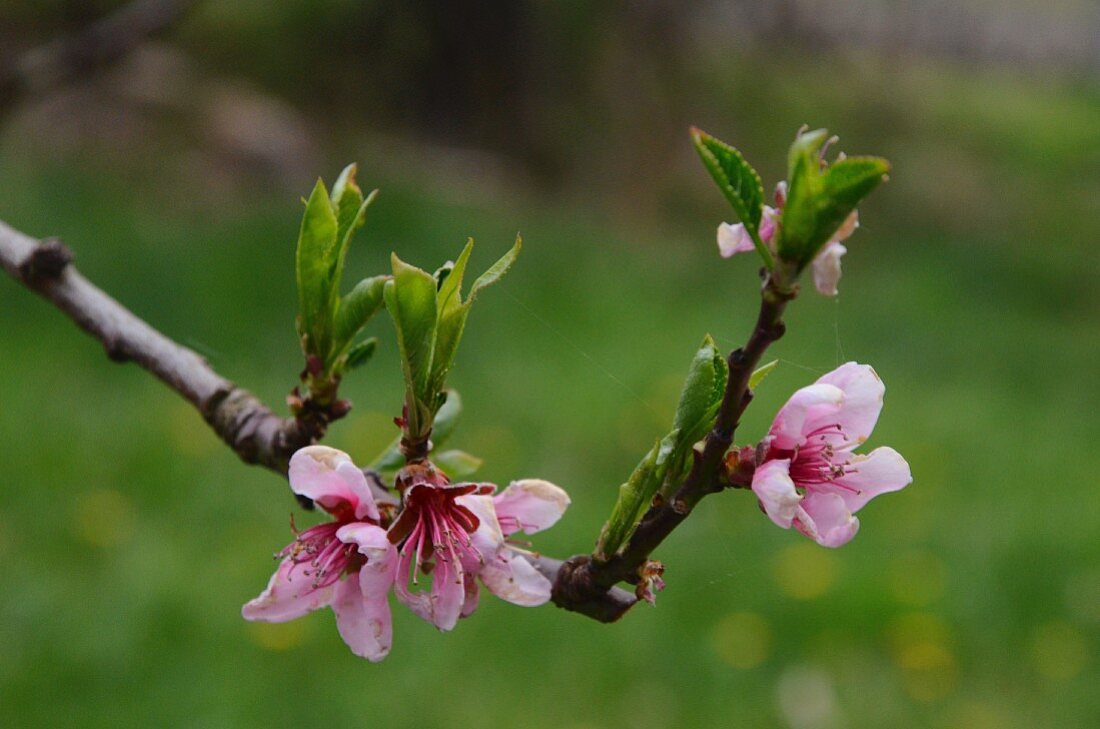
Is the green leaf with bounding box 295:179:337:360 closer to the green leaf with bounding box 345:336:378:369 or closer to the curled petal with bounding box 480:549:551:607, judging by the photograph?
the green leaf with bounding box 345:336:378:369

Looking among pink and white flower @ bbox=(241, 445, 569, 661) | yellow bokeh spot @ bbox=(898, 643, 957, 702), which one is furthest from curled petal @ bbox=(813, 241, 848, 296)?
yellow bokeh spot @ bbox=(898, 643, 957, 702)

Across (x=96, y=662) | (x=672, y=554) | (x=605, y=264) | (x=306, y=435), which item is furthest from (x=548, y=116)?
(x=306, y=435)

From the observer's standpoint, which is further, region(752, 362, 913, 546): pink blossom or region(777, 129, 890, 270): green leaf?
region(752, 362, 913, 546): pink blossom

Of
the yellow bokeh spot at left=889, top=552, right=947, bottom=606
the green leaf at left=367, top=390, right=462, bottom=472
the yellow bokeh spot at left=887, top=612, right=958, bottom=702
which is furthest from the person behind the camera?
the yellow bokeh spot at left=889, top=552, right=947, bottom=606

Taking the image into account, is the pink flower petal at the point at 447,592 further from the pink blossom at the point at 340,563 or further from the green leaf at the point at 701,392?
the green leaf at the point at 701,392

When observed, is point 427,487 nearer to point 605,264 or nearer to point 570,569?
point 570,569

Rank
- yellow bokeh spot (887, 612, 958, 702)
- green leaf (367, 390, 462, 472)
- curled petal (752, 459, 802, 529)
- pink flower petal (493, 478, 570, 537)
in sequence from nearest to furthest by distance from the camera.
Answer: curled petal (752, 459, 802, 529)
pink flower petal (493, 478, 570, 537)
green leaf (367, 390, 462, 472)
yellow bokeh spot (887, 612, 958, 702)

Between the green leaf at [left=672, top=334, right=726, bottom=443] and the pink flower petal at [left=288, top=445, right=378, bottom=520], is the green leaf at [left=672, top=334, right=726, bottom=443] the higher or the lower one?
the higher one
